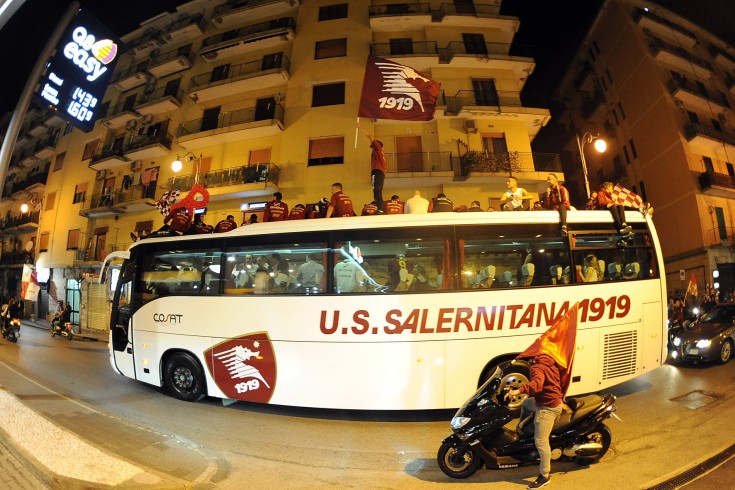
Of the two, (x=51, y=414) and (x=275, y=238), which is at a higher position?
(x=275, y=238)

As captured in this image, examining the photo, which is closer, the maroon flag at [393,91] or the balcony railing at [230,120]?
the maroon flag at [393,91]

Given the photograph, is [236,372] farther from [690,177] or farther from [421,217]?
[690,177]

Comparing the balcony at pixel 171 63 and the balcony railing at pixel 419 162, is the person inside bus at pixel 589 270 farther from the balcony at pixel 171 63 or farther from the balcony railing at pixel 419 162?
the balcony at pixel 171 63

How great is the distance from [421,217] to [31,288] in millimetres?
21789

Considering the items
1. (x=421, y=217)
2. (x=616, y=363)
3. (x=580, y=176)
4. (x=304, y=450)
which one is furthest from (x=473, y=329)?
(x=580, y=176)

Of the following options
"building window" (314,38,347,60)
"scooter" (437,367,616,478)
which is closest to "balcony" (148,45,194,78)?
"building window" (314,38,347,60)

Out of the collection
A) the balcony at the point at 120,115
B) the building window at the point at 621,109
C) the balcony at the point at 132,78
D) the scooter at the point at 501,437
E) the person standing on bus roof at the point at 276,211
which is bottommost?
the scooter at the point at 501,437

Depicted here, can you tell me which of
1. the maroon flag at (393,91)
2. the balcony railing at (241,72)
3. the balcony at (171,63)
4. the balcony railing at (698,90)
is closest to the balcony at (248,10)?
the balcony at (171,63)

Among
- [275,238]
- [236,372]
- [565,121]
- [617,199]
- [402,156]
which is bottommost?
[236,372]

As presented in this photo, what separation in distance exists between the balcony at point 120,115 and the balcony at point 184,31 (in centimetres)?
482

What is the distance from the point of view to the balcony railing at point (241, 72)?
1792 centimetres

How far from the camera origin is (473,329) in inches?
202

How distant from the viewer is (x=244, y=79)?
1797 cm

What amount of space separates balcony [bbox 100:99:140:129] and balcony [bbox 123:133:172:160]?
1.56 meters
